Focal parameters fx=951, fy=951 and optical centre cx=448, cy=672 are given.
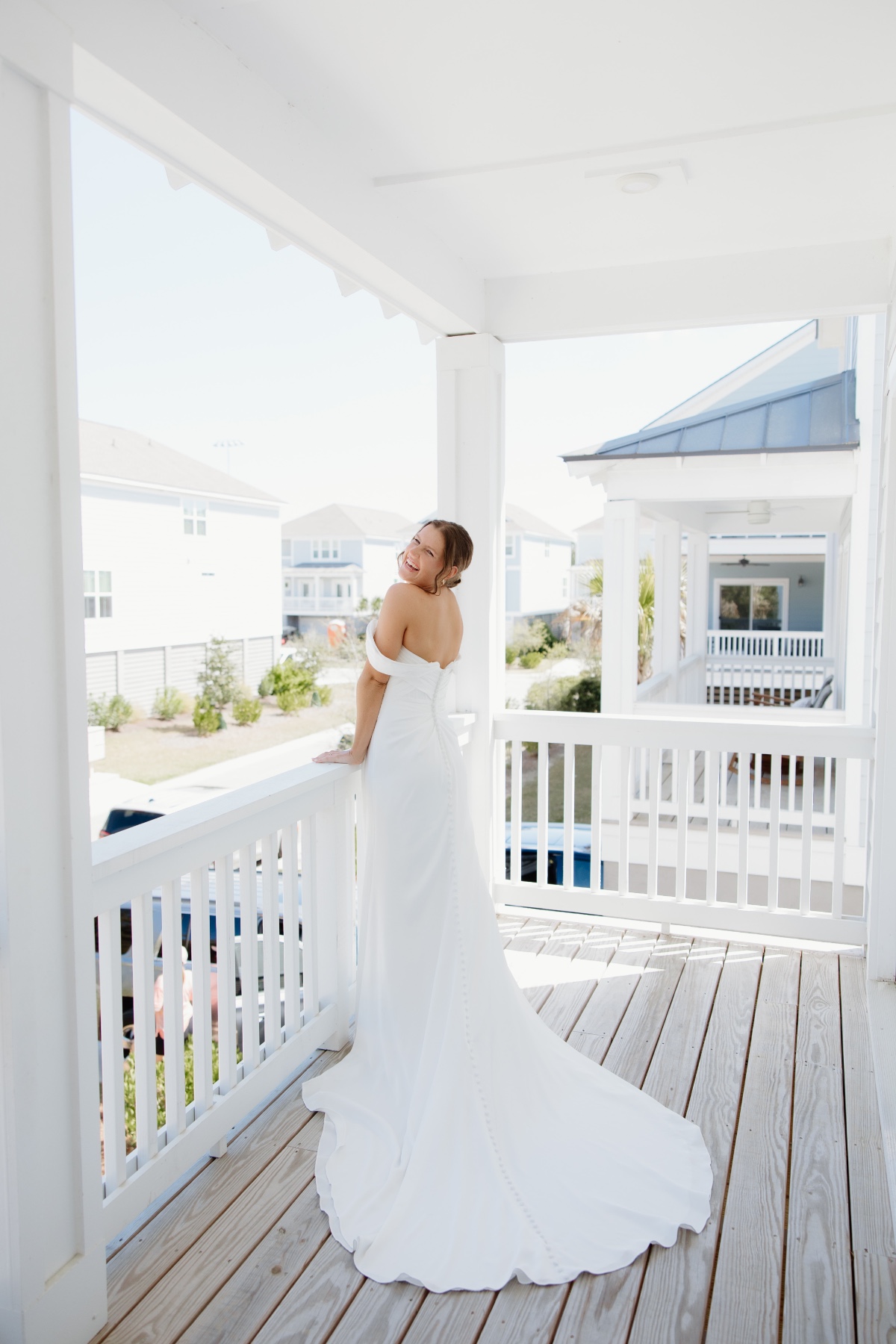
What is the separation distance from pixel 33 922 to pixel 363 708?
54.1 inches

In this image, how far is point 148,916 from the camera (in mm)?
2121

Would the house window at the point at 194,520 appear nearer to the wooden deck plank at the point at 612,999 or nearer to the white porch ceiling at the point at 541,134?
the white porch ceiling at the point at 541,134

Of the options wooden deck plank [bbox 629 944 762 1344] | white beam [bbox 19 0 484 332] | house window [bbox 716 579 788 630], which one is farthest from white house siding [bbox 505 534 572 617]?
white beam [bbox 19 0 484 332]

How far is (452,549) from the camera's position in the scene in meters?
2.88

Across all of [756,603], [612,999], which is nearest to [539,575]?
[756,603]

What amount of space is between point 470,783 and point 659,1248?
7.72ft

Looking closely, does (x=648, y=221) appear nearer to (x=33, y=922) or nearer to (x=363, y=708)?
(x=363, y=708)

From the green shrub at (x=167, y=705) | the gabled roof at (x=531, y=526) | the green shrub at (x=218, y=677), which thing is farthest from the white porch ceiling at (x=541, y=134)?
the green shrub at (x=218, y=677)

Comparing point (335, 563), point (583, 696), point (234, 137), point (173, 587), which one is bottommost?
point (583, 696)

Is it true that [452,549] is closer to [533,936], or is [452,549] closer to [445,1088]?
[445,1088]

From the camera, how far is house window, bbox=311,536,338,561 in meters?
23.3

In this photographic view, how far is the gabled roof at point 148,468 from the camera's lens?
1861 cm

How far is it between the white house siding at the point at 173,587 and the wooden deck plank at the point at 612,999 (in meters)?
17.0

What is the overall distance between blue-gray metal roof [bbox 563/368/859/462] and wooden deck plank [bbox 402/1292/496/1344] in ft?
17.9
